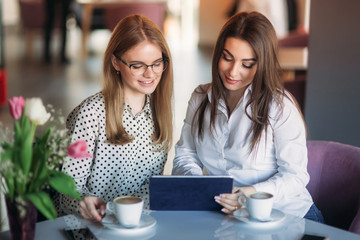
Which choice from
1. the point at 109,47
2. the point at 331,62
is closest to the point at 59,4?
the point at 331,62

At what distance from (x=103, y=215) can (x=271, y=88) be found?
0.77 m

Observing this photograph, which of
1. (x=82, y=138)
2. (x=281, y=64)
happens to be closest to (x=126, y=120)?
(x=82, y=138)

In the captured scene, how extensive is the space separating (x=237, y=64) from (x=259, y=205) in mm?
580

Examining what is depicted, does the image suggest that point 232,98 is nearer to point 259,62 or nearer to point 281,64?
point 259,62

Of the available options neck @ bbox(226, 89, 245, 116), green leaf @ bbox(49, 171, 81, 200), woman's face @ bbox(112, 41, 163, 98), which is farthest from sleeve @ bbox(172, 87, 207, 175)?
green leaf @ bbox(49, 171, 81, 200)

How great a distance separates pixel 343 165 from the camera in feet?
6.85

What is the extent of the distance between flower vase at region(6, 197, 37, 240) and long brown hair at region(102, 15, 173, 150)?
647 millimetres

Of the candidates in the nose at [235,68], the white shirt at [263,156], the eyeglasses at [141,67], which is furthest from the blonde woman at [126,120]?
the nose at [235,68]

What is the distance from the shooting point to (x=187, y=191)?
1686mm

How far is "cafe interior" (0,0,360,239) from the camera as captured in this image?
2129 millimetres

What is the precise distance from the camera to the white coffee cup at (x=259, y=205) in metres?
1.59

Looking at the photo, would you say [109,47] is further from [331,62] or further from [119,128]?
[331,62]

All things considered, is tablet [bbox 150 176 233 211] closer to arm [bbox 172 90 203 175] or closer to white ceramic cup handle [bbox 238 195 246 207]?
white ceramic cup handle [bbox 238 195 246 207]

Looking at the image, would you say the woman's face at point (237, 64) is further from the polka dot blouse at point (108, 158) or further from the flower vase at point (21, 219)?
the flower vase at point (21, 219)
